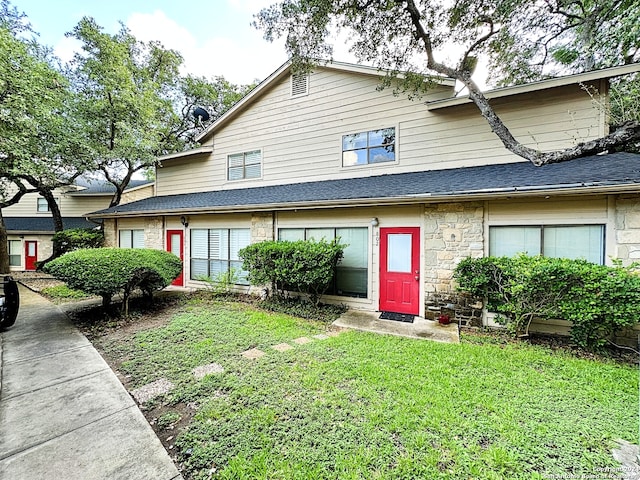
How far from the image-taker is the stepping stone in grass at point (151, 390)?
306cm

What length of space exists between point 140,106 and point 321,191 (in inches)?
392

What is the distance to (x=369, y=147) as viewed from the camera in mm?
7957

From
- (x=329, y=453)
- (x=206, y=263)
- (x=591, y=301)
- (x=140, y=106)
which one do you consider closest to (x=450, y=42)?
(x=591, y=301)

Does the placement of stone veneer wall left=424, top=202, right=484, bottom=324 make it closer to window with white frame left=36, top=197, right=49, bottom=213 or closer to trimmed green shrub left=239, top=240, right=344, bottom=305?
trimmed green shrub left=239, top=240, right=344, bottom=305

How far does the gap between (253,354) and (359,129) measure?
681cm

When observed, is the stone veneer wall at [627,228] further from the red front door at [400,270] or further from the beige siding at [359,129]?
the red front door at [400,270]

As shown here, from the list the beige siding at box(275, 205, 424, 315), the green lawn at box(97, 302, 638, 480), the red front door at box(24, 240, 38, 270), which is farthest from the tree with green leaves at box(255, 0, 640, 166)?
Result: the red front door at box(24, 240, 38, 270)

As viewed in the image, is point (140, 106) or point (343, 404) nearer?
point (343, 404)

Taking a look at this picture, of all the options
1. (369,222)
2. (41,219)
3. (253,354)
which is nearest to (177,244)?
(253,354)

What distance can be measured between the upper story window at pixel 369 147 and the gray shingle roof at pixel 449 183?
0.64 m

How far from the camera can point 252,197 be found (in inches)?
326

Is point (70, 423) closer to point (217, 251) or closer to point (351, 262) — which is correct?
point (351, 262)

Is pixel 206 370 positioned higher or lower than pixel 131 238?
lower

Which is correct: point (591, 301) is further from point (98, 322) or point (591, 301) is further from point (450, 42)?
point (98, 322)
